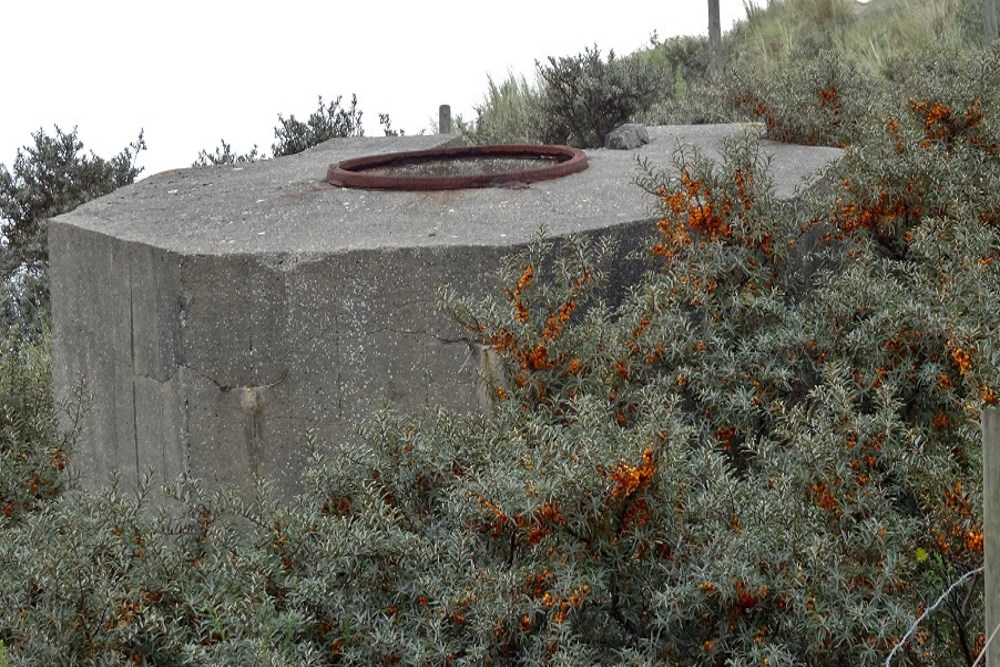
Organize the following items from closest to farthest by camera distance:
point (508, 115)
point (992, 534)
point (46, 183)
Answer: point (992, 534), point (46, 183), point (508, 115)

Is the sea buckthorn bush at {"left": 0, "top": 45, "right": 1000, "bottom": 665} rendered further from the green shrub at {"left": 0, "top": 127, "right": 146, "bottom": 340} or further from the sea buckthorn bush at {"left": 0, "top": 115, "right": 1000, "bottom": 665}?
the green shrub at {"left": 0, "top": 127, "right": 146, "bottom": 340}

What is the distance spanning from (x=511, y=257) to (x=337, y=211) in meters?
0.98

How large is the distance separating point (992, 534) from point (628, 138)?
183 inches

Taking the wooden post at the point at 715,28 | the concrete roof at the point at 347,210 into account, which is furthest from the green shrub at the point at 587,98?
the concrete roof at the point at 347,210

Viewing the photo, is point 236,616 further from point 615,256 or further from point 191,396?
point 615,256

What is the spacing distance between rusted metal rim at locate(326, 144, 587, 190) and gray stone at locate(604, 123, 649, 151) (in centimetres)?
114

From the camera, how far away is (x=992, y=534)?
7.69 feet

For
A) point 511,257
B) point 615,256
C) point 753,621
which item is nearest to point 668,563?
point 753,621

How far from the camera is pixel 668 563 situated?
280 centimetres

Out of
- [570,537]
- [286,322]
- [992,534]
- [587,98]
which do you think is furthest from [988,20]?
[992,534]

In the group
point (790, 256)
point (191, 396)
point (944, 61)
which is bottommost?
point (191, 396)

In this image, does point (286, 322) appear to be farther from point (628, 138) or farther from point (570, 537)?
point (628, 138)

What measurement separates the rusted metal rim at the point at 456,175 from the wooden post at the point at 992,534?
2.81 metres

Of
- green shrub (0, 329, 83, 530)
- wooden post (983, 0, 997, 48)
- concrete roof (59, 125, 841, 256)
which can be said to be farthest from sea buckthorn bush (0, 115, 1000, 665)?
wooden post (983, 0, 997, 48)
